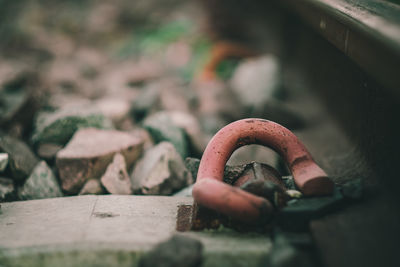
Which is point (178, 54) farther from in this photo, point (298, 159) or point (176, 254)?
point (176, 254)

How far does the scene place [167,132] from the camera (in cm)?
286

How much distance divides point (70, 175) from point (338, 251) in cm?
178

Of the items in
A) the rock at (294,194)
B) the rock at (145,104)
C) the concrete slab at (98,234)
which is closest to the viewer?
the concrete slab at (98,234)

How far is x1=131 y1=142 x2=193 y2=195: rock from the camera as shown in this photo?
227cm

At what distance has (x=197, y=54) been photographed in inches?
207

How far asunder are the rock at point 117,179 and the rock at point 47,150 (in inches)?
23.3

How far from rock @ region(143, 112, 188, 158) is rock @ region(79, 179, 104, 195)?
0.73 metres

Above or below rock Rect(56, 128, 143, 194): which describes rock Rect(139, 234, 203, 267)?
above

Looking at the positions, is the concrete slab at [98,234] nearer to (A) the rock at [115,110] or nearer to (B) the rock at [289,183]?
(B) the rock at [289,183]

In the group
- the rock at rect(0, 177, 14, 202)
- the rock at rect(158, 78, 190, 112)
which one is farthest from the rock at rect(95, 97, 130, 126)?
the rock at rect(0, 177, 14, 202)

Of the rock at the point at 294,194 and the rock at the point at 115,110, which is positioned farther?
the rock at the point at 115,110

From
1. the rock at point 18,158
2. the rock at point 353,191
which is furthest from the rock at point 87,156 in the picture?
the rock at point 353,191

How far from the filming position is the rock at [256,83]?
13.0 feet

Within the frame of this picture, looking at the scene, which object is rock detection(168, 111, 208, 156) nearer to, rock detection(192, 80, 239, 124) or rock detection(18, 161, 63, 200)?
rock detection(192, 80, 239, 124)
